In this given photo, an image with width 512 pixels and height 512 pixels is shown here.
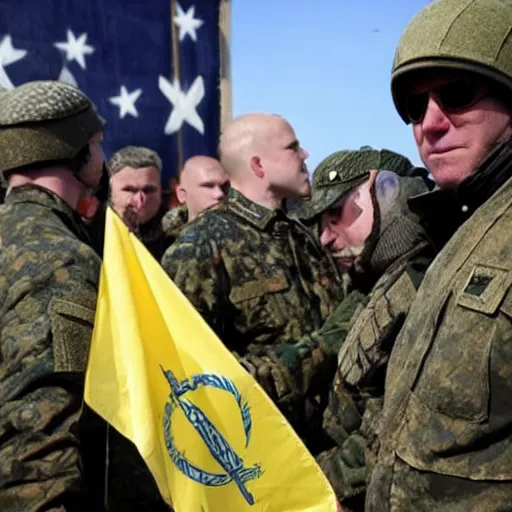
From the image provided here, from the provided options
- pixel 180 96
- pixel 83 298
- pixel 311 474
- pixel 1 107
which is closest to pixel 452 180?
pixel 311 474

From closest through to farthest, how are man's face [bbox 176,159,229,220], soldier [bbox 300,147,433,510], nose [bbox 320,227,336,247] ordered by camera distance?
soldier [bbox 300,147,433,510], nose [bbox 320,227,336,247], man's face [bbox 176,159,229,220]

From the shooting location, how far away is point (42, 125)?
3449 mm

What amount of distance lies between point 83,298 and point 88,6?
14.7 ft

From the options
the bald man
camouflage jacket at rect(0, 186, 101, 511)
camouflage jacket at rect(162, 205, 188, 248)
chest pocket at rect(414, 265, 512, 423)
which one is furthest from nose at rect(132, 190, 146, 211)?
chest pocket at rect(414, 265, 512, 423)

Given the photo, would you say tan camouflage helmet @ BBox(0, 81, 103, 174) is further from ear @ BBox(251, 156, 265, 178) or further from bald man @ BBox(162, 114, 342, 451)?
ear @ BBox(251, 156, 265, 178)

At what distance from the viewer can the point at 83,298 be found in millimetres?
3016

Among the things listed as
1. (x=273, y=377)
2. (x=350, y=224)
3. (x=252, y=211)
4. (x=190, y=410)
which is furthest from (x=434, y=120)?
(x=252, y=211)

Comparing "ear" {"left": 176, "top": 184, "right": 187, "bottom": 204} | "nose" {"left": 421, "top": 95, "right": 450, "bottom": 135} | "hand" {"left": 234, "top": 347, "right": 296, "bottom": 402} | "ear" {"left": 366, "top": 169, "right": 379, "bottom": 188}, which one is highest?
"ear" {"left": 176, "top": 184, "right": 187, "bottom": 204}

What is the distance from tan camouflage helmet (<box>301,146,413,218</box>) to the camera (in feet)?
12.5

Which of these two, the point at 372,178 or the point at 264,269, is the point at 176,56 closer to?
the point at 264,269

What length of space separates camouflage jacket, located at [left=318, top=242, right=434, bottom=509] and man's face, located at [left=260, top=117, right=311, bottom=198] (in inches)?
58.9

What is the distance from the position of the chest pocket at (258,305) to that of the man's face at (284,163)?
1.79 ft

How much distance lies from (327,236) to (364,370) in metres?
1.00

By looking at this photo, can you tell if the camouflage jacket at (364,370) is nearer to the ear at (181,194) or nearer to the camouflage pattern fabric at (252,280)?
the camouflage pattern fabric at (252,280)
